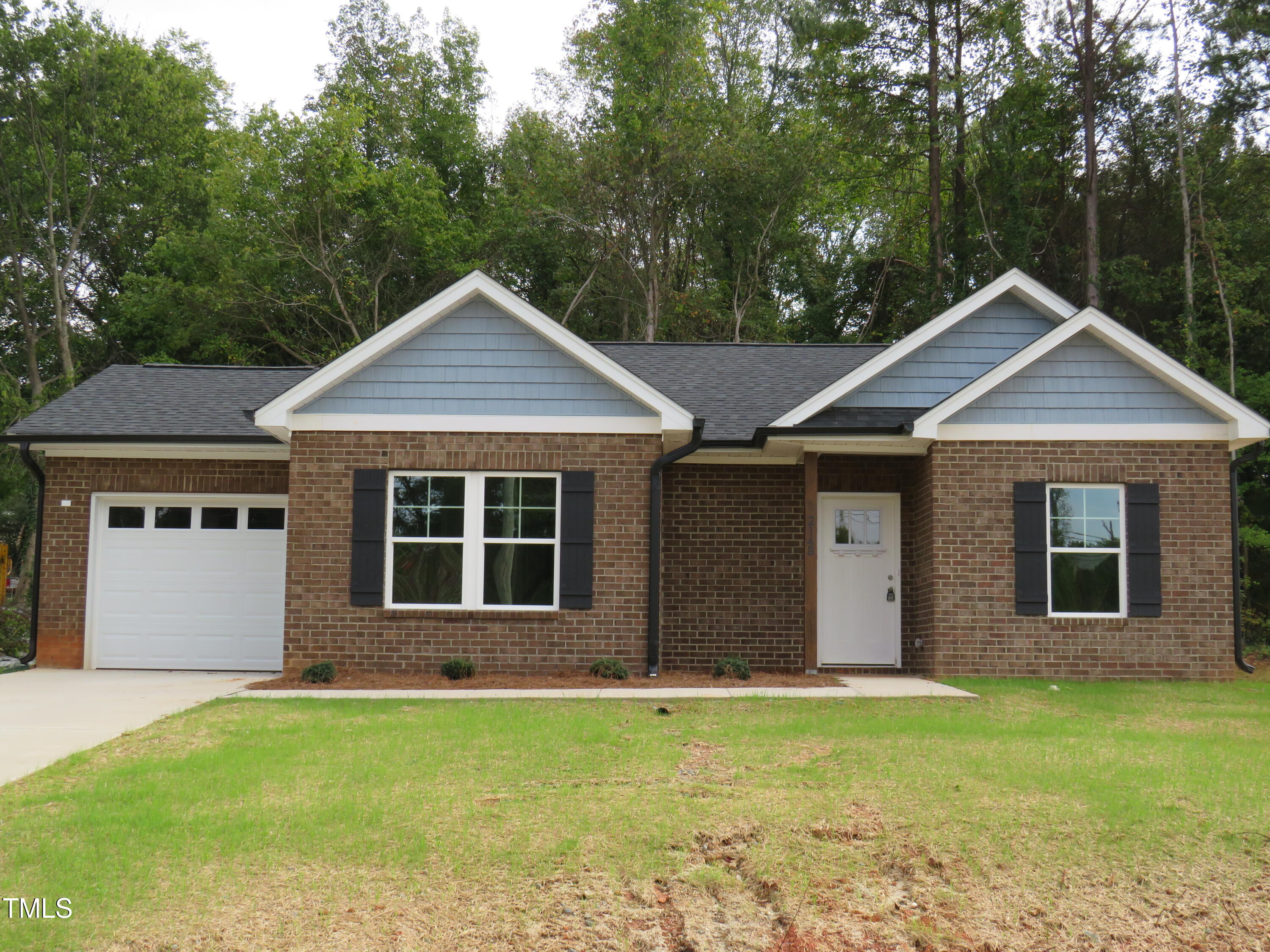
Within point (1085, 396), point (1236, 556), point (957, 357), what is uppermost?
point (957, 357)

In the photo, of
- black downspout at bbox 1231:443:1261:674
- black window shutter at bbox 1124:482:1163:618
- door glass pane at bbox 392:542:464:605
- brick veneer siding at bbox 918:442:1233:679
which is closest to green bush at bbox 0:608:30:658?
door glass pane at bbox 392:542:464:605

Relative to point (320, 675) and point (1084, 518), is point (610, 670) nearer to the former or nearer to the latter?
point (320, 675)

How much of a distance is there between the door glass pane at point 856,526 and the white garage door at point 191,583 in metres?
6.84

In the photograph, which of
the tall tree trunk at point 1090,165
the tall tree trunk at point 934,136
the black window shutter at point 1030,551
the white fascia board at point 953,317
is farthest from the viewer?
the tall tree trunk at point 934,136

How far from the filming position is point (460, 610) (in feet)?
38.8

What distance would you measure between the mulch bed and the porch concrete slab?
0.85 feet

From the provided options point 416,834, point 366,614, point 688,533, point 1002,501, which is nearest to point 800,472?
point 688,533

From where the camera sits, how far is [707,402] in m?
14.1

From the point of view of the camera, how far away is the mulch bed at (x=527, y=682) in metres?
10.8

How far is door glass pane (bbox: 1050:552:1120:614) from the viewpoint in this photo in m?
11.7

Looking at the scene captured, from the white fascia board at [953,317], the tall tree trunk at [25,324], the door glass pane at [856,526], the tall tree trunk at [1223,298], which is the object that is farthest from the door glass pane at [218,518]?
the tall tree trunk at [1223,298]

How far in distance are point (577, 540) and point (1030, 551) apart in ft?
16.0

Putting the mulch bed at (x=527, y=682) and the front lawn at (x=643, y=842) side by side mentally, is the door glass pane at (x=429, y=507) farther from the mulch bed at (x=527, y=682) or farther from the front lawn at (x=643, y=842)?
the front lawn at (x=643, y=842)

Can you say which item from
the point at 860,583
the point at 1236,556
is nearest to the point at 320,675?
the point at 860,583
